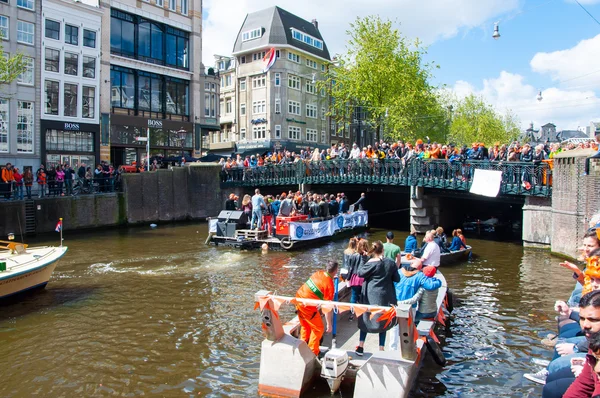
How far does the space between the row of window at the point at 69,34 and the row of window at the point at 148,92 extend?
8.55ft

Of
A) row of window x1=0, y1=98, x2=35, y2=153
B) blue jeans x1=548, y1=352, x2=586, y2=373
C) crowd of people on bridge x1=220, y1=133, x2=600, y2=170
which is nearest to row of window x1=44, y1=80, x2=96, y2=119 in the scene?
row of window x1=0, y1=98, x2=35, y2=153

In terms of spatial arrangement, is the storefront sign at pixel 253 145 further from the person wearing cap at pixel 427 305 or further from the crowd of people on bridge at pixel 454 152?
the person wearing cap at pixel 427 305

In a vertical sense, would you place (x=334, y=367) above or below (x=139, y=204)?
below

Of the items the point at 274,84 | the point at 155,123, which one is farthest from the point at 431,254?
the point at 274,84

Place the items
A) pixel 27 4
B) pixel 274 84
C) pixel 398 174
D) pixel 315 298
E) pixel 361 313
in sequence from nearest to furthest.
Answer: pixel 361 313 → pixel 315 298 → pixel 398 174 → pixel 27 4 → pixel 274 84

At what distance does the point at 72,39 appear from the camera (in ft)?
116

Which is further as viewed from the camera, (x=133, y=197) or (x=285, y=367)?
(x=133, y=197)

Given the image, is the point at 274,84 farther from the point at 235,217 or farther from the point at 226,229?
the point at 226,229

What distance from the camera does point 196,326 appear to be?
11.8m

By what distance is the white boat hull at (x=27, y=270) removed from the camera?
13.3 metres

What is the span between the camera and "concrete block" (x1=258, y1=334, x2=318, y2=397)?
765 cm

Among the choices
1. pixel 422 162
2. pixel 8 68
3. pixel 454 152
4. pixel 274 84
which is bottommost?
pixel 422 162

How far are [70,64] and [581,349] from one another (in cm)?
3640

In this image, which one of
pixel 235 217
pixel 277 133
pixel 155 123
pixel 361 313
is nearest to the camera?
pixel 361 313
